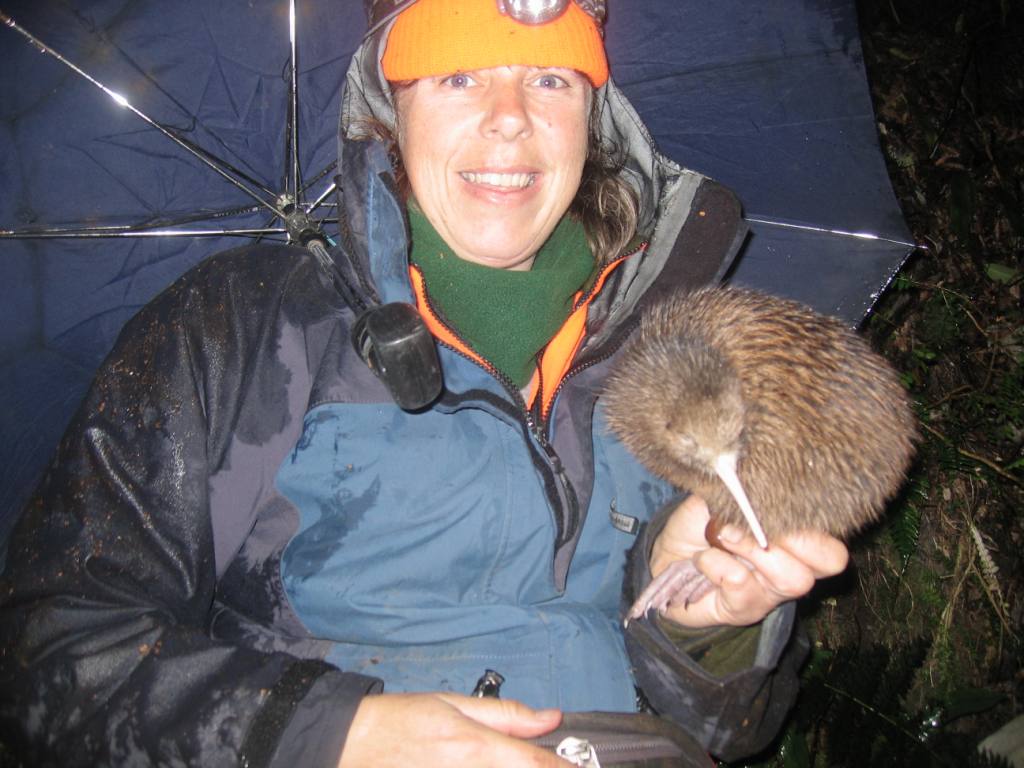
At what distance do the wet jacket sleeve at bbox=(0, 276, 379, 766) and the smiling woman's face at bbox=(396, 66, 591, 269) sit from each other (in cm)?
83

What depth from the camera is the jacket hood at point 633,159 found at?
6.97ft

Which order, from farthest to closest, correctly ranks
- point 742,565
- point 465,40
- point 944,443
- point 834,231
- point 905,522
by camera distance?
point 944,443 < point 905,522 < point 834,231 < point 465,40 < point 742,565

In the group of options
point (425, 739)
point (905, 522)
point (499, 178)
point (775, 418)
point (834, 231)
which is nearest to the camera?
point (425, 739)

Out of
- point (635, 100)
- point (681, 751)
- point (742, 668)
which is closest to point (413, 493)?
point (681, 751)

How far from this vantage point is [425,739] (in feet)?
4.61

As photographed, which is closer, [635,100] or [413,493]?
[413,493]

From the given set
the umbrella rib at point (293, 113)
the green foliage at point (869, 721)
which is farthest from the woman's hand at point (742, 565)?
the green foliage at point (869, 721)

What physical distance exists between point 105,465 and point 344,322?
68 centimetres

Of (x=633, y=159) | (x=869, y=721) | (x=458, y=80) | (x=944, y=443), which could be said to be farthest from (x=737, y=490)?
(x=944, y=443)

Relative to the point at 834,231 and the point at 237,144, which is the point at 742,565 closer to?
the point at 834,231

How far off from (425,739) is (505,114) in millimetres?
1663

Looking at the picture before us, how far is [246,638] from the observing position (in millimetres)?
1735

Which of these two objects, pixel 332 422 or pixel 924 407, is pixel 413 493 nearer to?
pixel 332 422

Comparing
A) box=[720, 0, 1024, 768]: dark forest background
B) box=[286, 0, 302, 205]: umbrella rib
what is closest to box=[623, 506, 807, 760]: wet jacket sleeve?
box=[720, 0, 1024, 768]: dark forest background
